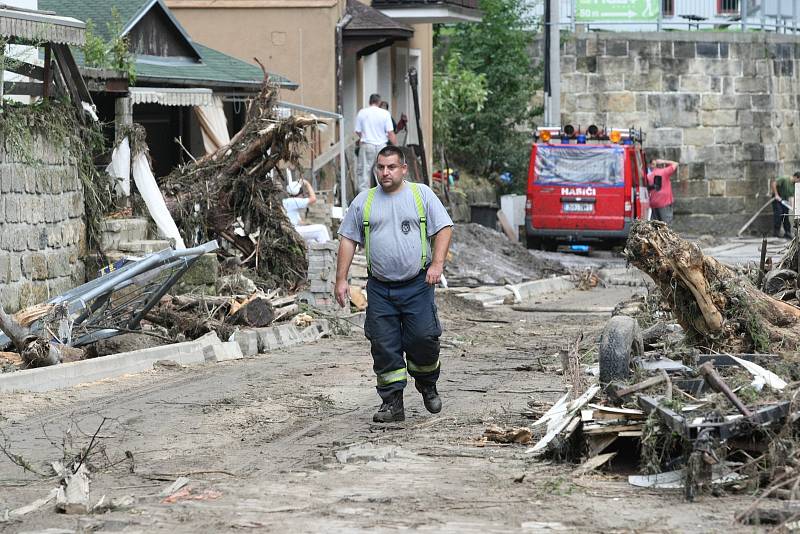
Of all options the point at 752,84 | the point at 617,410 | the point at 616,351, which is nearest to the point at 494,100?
the point at 752,84

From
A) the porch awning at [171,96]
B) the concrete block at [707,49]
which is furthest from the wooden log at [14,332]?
the concrete block at [707,49]

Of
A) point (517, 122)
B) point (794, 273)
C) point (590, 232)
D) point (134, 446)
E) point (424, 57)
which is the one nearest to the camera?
point (134, 446)

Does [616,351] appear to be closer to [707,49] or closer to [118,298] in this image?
[118,298]

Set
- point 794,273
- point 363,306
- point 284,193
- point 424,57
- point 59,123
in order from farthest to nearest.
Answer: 1. point 424,57
2. point 284,193
3. point 363,306
4. point 59,123
5. point 794,273

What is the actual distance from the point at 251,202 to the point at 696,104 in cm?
2103

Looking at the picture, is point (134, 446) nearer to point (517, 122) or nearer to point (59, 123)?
point (59, 123)

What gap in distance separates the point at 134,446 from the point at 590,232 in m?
20.1

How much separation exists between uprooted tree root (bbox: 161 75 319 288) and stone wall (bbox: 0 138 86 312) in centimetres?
213

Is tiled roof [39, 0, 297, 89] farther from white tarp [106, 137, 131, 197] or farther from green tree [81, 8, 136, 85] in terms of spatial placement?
white tarp [106, 137, 131, 197]

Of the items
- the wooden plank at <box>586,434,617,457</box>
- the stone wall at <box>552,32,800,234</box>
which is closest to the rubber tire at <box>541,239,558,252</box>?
the stone wall at <box>552,32,800,234</box>

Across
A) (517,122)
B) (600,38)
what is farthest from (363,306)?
(600,38)

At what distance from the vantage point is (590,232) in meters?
27.8

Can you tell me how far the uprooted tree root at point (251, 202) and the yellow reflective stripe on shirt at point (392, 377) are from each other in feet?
26.3

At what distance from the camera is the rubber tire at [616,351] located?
816 centimetres
